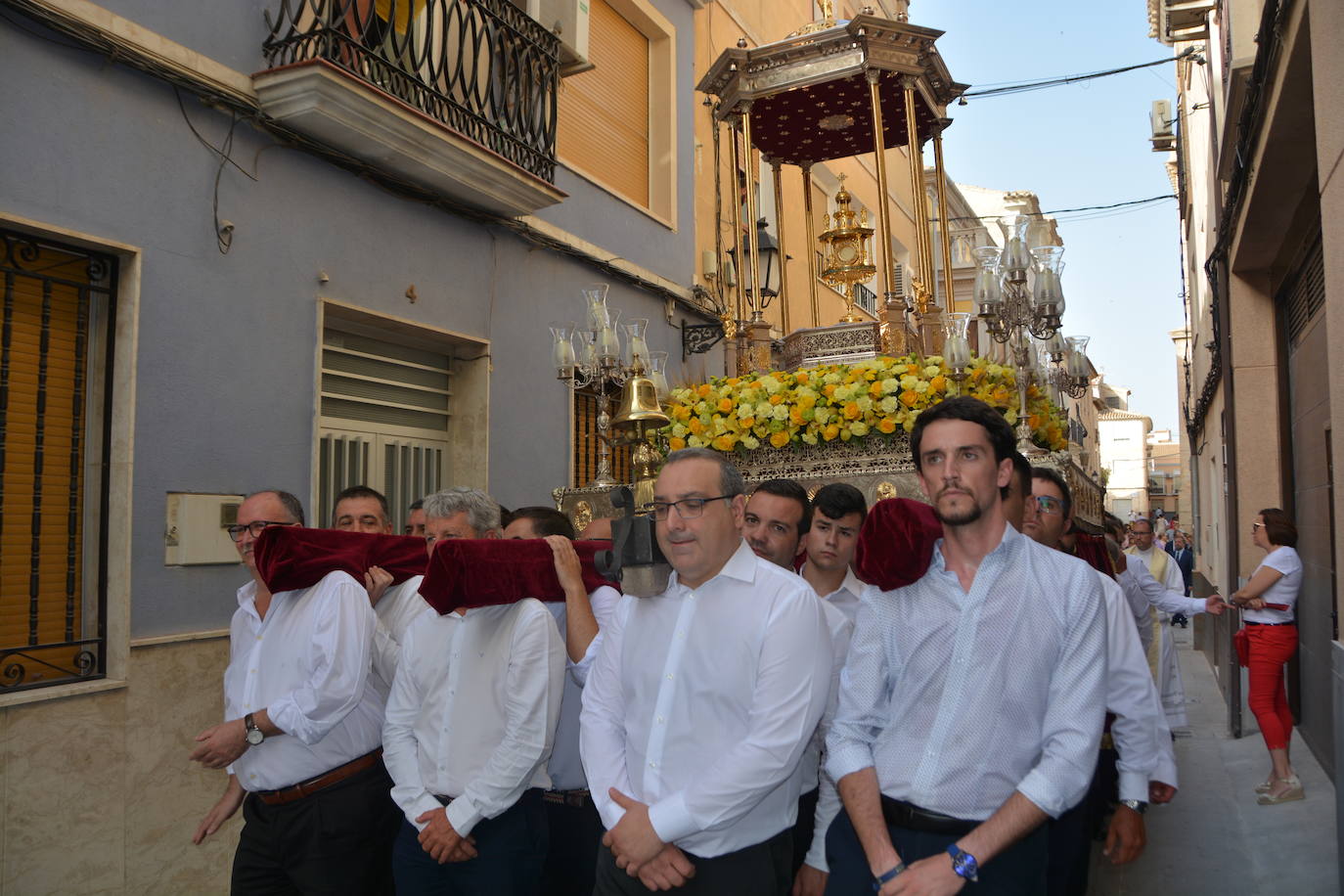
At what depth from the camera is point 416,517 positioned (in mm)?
5000

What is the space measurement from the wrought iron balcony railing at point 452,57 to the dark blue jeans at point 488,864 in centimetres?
430

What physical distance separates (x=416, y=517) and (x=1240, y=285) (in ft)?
24.4

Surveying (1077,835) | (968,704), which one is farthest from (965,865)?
(1077,835)

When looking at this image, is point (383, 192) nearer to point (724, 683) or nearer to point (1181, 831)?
point (724, 683)

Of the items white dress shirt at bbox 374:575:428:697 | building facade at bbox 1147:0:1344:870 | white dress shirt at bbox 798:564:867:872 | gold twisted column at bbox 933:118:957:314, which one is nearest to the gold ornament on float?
gold twisted column at bbox 933:118:957:314

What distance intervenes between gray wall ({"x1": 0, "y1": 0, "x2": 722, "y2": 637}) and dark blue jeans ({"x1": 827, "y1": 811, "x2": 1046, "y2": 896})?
391 centimetres

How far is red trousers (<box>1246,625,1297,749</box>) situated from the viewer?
6.11 meters

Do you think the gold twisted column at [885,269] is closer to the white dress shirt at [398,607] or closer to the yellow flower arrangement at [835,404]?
the yellow flower arrangement at [835,404]

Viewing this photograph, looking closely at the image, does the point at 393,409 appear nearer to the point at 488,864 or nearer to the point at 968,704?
the point at 488,864

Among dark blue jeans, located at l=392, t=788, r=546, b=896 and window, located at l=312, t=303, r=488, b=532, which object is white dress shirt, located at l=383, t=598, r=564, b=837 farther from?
window, located at l=312, t=303, r=488, b=532

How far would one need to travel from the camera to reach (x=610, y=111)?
32.6 feet

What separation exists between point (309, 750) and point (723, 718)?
61.1 inches

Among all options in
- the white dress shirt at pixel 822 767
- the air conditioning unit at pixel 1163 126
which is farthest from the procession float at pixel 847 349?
the air conditioning unit at pixel 1163 126

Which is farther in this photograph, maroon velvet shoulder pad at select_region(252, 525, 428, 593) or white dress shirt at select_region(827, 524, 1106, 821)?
maroon velvet shoulder pad at select_region(252, 525, 428, 593)
